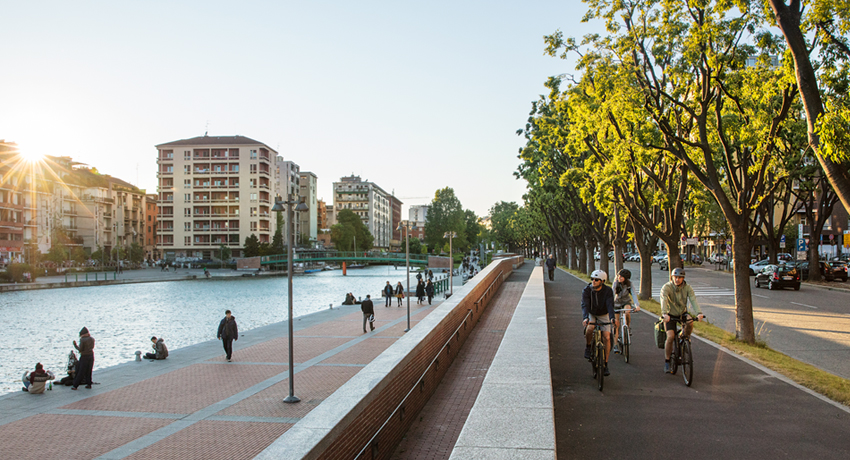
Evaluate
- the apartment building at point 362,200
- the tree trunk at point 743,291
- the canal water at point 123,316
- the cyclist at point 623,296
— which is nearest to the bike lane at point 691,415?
the cyclist at point 623,296

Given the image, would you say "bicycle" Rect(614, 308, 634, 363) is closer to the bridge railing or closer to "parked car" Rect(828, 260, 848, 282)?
"parked car" Rect(828, 260, 848, 282)

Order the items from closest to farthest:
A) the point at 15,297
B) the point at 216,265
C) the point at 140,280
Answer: the point at 15,297 → the point at 140,280 → the point at 216,265

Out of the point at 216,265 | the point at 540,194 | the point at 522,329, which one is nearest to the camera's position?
the point at 522,329

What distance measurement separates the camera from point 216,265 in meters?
94.4

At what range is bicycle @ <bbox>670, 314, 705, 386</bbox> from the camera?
802 centimetres

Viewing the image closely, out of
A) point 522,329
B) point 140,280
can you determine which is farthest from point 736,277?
point 140,280

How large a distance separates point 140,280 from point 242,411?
63878 millimetres

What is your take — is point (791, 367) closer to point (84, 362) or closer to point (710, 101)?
point (710, 101)

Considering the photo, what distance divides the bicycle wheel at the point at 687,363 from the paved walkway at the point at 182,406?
264 inches

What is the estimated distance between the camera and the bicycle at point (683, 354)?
802 centimetres

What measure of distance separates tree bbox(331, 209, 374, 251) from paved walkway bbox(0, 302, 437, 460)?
101468mm

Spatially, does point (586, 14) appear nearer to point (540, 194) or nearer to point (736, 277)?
point (736, 277)

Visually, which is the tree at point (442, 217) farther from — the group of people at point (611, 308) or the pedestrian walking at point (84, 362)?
the group of people at point (611, 308)

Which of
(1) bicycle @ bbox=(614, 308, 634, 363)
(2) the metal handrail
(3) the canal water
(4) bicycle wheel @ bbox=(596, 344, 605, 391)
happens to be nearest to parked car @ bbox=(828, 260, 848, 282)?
(1) bicycle @ bbox=(614, 308, 634, 363)
